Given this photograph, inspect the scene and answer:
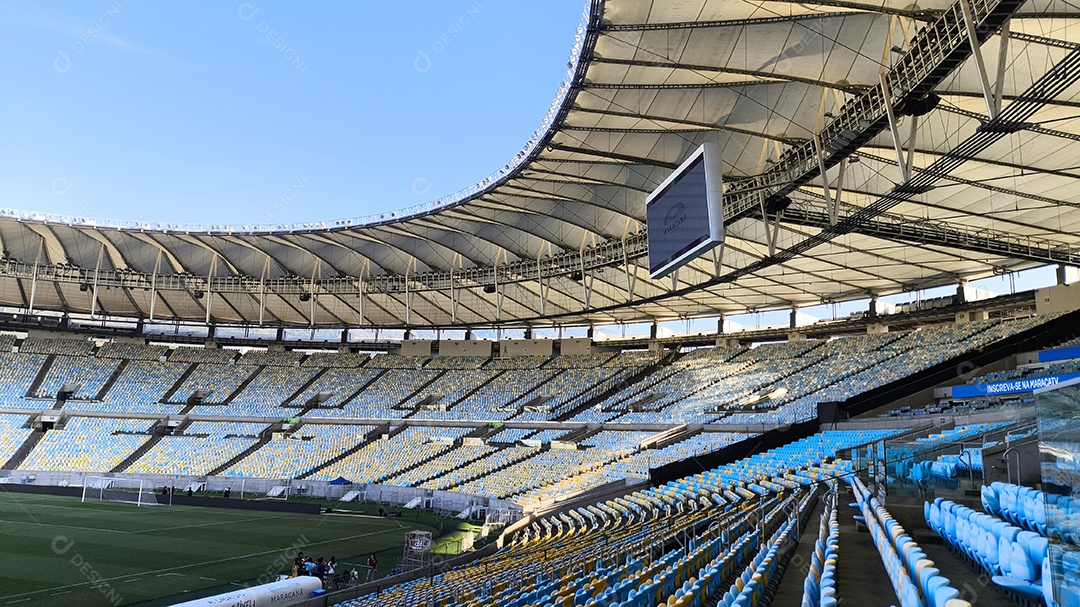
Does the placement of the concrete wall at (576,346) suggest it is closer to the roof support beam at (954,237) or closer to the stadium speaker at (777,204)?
the roof support beam at (954,237)

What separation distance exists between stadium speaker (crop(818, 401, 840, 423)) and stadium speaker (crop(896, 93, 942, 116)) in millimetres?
18536

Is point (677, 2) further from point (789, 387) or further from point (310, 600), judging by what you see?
point (789, 387)

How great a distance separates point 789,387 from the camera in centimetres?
4184

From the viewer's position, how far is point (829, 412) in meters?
33.6

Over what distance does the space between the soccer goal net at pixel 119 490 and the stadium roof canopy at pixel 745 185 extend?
11.9 metres

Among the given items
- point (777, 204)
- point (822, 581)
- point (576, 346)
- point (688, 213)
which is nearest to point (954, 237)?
point (777, 204)

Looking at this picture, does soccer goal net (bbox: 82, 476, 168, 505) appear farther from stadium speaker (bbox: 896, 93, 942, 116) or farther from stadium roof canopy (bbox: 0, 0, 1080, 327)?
stadium speaker (bbox: 896, 93, 942, 116)

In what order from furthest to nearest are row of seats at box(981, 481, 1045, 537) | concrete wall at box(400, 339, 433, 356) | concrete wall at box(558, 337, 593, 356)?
concrete wall at box(400, 339, 433, 356) → concrete wall at box(558, 337, 593, 356) → row of seats at box(981, 481, 1045, 537)

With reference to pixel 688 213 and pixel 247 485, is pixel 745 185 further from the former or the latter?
pixel 247 485

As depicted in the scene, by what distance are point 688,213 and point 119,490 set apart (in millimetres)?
36541

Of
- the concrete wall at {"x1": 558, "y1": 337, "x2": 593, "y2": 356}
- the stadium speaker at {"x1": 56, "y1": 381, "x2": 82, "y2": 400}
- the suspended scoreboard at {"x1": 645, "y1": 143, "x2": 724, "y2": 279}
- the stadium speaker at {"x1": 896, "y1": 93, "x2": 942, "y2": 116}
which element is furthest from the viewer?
the concrete wall at {"x1": 558, "y1": 337, "x2": 593, "y2": 356}

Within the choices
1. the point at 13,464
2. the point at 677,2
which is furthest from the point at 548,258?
the point at 13,464

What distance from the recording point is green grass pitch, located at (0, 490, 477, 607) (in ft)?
64.0

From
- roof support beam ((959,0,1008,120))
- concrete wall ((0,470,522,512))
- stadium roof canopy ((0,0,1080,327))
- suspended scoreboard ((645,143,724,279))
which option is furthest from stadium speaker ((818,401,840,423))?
roof support beam ((959,0,1008,120))
